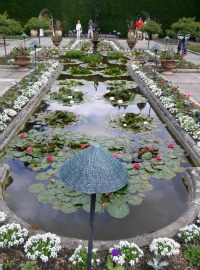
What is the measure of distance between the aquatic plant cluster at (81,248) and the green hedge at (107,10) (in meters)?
28.4

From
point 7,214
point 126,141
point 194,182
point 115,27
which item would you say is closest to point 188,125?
point 126,141

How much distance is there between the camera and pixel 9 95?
8.12 m

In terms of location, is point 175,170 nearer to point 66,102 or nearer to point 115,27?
point 66,102

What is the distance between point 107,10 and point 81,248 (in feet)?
96.8

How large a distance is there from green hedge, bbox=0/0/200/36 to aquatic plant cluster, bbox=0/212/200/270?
28431 millimetres

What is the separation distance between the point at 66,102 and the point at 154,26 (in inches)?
455

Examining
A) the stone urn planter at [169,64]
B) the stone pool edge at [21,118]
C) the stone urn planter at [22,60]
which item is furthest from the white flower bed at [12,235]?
the stone urn planter at [169,64]

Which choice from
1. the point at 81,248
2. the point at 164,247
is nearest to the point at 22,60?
the point at 81,248

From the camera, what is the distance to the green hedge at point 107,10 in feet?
93.4

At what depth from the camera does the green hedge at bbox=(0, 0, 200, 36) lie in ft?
93.4

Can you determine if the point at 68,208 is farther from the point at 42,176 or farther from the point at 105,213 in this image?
the point at 42,176

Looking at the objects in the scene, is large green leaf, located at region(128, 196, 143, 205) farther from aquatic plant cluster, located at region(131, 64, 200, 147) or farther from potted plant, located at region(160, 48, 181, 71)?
potted plant, located at region(160, 48, 181, 71)

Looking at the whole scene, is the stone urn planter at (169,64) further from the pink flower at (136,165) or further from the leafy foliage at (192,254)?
the leafy foliage at (192,254)

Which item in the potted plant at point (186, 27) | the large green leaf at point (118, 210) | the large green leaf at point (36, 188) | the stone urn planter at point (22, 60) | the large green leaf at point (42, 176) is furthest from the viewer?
the potted plant at point (186, 27)
